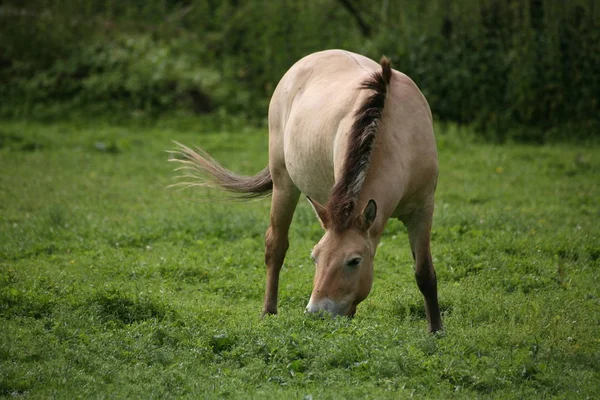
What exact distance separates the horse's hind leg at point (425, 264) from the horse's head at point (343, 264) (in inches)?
25.2

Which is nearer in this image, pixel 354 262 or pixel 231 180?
pixel 354 262

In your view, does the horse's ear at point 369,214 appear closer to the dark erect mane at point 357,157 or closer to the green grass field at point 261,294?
the dark erect mane at point 357,157

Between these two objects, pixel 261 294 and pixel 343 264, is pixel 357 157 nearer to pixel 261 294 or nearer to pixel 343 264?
pixel 343 264

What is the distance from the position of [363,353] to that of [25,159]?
28.4 ft

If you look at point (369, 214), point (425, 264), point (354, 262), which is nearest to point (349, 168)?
point (369, 214)

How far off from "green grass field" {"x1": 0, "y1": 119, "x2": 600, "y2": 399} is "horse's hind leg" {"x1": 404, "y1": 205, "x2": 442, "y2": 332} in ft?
0.60

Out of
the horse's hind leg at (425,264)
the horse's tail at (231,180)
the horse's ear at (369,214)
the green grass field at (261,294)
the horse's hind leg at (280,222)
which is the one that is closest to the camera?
the green grass field at (261,294)

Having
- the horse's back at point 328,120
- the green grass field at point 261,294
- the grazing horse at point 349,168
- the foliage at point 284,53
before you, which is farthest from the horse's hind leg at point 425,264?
the foliage at point 284,53

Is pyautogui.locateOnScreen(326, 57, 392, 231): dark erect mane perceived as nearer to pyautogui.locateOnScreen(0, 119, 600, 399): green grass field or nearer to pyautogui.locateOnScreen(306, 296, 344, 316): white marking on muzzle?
pyautogui.locateOnScreen(306, 296, 344, 316): white marking on muzzle

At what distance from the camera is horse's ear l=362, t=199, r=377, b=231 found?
175 inches

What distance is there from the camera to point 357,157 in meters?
4.62

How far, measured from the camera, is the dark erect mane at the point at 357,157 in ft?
14.7

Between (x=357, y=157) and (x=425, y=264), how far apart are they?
3.13 ft

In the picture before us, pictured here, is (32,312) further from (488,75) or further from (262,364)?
(488,75)
